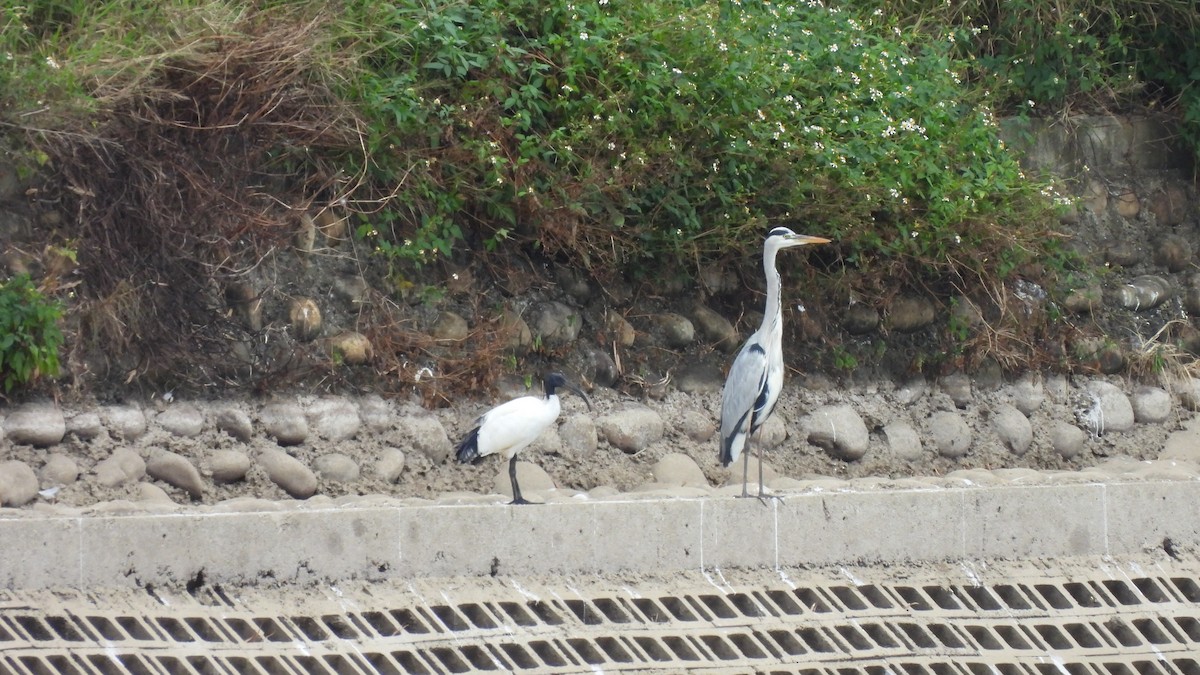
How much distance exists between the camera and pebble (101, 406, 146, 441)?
6473 millimetres

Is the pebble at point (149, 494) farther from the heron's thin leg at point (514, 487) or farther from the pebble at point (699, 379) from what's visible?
the pebble at point (699, 379)

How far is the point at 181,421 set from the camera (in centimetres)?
667

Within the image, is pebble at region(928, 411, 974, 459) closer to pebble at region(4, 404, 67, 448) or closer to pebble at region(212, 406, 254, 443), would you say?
pebble at region(212, 406, 254, 443)

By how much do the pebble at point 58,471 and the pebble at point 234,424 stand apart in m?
0.77

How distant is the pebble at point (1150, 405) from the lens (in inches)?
372

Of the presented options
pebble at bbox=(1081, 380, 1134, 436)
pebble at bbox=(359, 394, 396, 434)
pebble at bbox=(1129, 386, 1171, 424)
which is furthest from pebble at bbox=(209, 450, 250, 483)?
pebble at bbox=(1129, 386, 1171, 424)

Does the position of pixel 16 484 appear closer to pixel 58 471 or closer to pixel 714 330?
pixel 58 471

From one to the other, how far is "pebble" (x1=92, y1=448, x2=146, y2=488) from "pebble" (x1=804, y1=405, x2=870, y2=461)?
393 centimetres

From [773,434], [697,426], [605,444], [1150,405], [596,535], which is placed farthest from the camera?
[1150,405]

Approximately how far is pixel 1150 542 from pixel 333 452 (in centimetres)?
403

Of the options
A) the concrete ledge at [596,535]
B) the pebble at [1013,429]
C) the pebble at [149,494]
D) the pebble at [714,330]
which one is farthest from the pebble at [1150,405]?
the pebble at [149,494]

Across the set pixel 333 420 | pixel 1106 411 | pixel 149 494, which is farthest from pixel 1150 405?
pixel 149 494

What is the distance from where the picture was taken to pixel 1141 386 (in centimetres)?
962

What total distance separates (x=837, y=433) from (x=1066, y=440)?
69.6 inches
